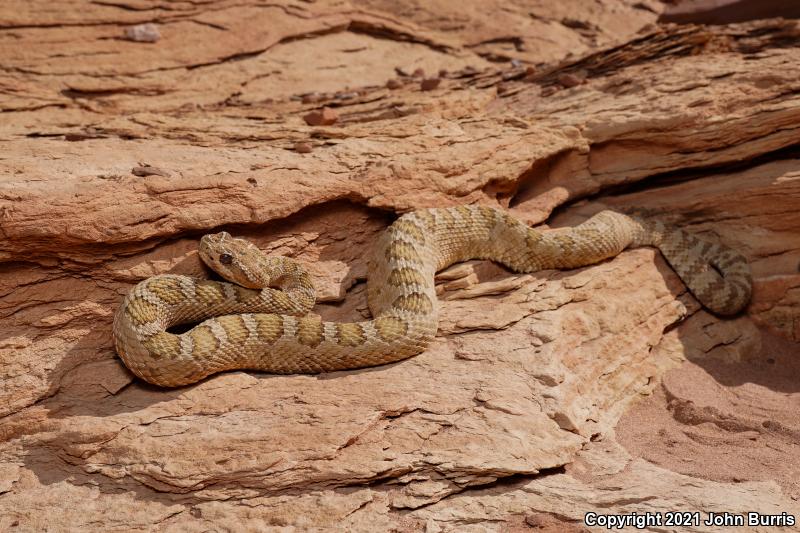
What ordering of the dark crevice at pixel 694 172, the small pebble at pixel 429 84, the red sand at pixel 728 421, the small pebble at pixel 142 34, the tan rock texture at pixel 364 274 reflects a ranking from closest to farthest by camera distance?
the tan rock texture at pixel 364 274 < the red sand at pixel 728 421 < the dark crevice at pixel 694 172 < the small pebble at pixel 429 84 < the small pebble at pixel 142 34

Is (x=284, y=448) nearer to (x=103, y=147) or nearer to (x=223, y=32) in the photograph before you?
(x=103, y=147)

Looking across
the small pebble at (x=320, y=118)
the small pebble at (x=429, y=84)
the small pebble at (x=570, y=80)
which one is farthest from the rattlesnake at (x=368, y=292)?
the small pebble at (x=429, y=84)

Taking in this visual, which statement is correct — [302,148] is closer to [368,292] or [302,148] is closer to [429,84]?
[368,292]

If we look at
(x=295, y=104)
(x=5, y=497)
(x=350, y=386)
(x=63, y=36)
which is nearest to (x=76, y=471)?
(x=5, y=497)

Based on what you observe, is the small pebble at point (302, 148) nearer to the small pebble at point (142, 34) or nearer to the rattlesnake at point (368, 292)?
the rattlesnake at point (368, 292)

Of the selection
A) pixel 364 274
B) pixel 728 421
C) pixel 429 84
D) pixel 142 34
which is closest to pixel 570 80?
pixel 429 84

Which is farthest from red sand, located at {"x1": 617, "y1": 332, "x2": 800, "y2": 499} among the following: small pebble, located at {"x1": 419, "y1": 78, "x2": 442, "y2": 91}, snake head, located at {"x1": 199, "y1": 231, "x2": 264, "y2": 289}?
small pebble, located at {"x1": 419, "y1": 78, "x2": 442, "y2": 91}
